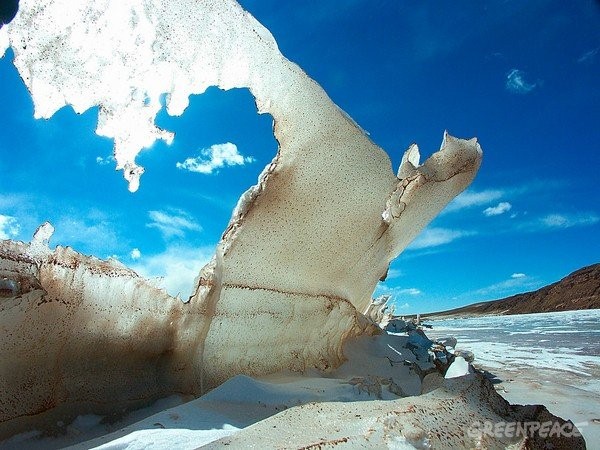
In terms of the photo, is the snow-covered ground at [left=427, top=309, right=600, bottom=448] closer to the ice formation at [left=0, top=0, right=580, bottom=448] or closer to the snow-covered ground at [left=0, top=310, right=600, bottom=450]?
the snow-covered ground at [left=0, top=310, right=600, bottom=450]

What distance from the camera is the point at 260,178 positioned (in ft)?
6.97

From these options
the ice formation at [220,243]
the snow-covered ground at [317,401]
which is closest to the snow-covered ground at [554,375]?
the snow-covered ground at [317,401]

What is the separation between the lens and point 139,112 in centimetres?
182

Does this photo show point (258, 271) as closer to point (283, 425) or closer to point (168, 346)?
point (168, 346)

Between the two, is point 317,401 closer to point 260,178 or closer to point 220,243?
point 220,243

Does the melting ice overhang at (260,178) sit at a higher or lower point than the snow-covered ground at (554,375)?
higher

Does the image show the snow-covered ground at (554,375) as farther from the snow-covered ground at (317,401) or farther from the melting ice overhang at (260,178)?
the melting ice overhang at (260,178)

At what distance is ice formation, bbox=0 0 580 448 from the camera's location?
165 cm

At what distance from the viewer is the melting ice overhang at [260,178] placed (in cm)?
169

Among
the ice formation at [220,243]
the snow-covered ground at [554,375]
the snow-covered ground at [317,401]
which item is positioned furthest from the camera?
the snow-covered ground at [554,375]

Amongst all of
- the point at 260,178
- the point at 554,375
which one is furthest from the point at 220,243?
the point at 554,375

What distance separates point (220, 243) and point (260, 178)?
37 centimetres

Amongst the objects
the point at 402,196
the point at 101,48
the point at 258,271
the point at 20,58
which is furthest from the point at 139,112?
the point at 402,196

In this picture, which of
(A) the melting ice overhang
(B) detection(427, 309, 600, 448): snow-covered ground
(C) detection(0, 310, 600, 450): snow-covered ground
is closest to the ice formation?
(A) the melting ice overhang
